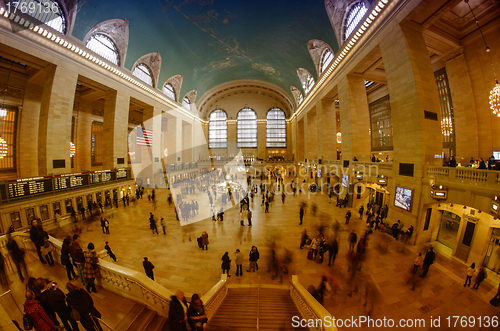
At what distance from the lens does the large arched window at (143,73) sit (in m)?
17.0

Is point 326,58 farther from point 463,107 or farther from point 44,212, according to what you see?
point 44,212

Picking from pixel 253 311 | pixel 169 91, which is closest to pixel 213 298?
pixel 253 311

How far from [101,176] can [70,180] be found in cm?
216

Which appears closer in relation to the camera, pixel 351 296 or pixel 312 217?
pixel 351 296

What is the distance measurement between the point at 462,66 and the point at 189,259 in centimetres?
1746

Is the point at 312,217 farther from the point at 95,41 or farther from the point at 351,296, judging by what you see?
the point at 95,41

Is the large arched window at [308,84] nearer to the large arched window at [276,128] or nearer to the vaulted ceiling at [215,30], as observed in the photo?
the vaulted ceiling at [215,30]

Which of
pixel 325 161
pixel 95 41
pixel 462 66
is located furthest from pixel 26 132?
pixel 462 66

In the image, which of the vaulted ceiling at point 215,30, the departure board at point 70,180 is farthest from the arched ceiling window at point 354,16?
the departure board at point 70,180

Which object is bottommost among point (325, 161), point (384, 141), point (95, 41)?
point (325, 161)

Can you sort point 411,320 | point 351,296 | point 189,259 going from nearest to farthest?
1. point 411,320
2. point 351,296
3. point 189,259

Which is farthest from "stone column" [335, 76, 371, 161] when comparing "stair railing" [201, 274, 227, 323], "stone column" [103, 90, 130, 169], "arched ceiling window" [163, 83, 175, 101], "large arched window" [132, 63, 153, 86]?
"arched ceiling window" [163, 83, 175, 101]

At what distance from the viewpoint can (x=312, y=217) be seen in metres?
9.93

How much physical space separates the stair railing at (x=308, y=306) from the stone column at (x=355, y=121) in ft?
34.8
